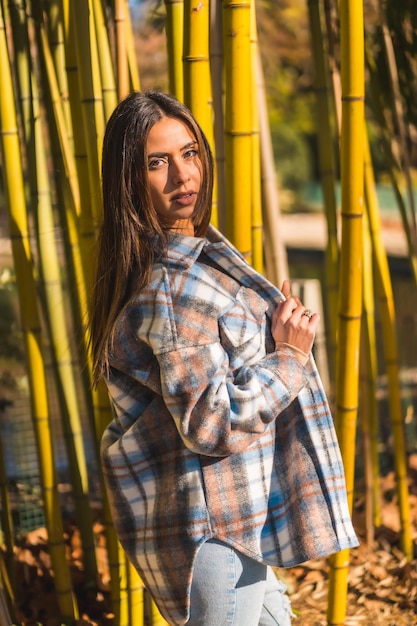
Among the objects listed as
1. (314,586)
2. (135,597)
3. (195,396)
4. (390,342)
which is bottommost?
(314,586)

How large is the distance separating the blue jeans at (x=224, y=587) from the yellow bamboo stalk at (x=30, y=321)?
1.88 ft

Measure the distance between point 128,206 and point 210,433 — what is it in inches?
13.3

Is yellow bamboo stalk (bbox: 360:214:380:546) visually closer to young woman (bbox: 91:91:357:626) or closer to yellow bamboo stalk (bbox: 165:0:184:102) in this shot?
yellow bamboo stalk (bbox: 165:0:184:102)

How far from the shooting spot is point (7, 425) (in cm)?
298

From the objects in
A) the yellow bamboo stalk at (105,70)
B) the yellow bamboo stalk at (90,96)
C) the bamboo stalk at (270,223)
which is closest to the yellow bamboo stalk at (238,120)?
the yellow bamboo stalk at (90,96)

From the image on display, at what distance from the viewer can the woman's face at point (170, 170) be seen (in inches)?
47.4

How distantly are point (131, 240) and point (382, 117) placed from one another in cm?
118

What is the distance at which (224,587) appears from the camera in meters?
1.22

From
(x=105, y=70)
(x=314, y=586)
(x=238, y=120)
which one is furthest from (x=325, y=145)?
(x=314, y=586)

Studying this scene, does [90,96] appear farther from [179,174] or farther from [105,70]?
[179,174]

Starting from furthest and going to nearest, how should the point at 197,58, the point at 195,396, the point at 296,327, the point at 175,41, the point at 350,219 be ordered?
the point at 175,41, the point at 350,219, the point at 197,58, the point at 296,327, the point at 195,396

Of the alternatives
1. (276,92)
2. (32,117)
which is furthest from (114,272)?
(276,92)

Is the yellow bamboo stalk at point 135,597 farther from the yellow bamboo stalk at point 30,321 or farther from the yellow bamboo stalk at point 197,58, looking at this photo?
the yellow bamboo stalk at point 197,58

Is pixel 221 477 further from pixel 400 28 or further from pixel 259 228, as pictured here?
pixel 400 28
